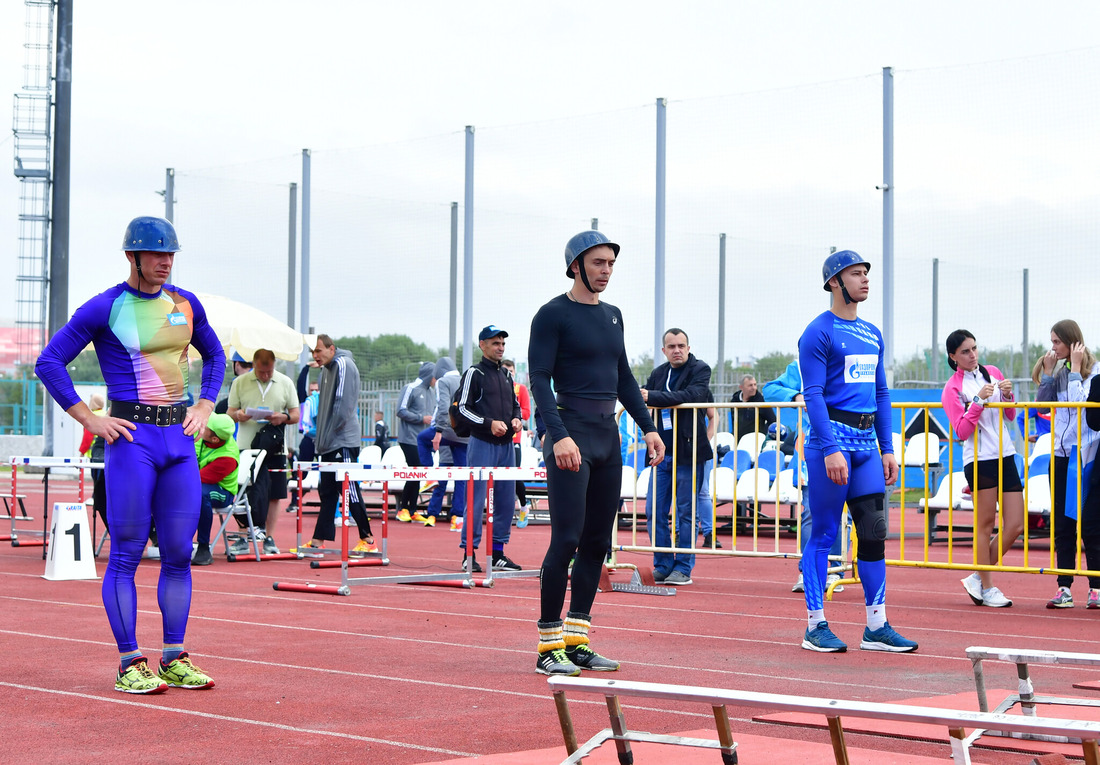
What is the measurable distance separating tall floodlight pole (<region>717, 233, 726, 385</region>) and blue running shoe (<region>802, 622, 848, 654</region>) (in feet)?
39.2

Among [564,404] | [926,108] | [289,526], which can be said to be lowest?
[289,526]

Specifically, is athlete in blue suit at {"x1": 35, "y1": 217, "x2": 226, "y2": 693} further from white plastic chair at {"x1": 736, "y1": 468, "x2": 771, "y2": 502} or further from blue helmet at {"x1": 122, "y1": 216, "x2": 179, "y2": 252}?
white plastic chair at {"x1": 736, "y1": 468, "x2": 771, "y2": 502}

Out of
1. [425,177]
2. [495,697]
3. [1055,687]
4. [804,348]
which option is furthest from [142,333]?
[425,177]

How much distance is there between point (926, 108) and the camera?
15.9 metres

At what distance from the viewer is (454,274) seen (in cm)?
2238

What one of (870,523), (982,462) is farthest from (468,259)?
(870,523)

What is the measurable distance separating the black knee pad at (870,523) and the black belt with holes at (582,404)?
172 centimetres

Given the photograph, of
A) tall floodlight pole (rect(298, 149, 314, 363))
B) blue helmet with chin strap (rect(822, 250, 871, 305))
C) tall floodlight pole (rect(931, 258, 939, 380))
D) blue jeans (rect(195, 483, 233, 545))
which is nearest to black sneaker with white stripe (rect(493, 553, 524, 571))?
blue jeans (rect(195, 483, 233, 545))

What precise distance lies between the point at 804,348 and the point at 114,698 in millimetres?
3871

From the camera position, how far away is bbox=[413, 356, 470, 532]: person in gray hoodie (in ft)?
47.4

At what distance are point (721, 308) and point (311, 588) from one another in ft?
34.8

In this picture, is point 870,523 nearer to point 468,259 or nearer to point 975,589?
→ point 975,589

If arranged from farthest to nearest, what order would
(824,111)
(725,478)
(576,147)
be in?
(576,147), (824,111), (725,478)

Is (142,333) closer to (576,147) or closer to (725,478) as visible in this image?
(725,478)
